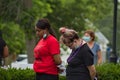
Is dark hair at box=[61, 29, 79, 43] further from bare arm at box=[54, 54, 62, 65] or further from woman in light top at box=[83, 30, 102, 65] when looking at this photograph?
woman in light top at box=[83, 30, 102, 65]

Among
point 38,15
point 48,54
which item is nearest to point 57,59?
point 48,54

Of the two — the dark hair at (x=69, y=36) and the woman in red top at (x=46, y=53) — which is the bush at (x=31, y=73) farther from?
the dark hair at (x=69, y=36)

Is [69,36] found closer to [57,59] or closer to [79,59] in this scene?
[79,59]

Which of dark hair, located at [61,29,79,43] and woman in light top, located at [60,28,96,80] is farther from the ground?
dark hair, located at [61,29,79,43]

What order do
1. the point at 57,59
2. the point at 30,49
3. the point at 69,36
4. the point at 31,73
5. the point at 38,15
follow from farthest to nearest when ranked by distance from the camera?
the point at 38,15 < the point at 30,49 < the point at 31,73 < the point at 57,59 < the point at 69,36

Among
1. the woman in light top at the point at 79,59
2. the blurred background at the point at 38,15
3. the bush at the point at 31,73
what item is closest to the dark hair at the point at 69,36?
the woman in light top at the point at 79,59

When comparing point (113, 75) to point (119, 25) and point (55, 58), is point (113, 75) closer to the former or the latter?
point (55, 58)

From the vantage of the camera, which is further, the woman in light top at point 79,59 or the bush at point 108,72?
the bush at point 108,72

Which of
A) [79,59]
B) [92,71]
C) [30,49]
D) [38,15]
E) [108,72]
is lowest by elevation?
[108,72]

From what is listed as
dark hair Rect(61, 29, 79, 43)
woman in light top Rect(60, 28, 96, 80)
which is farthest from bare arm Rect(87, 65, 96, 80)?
dark hair Rect(61, 29, 79, 43)

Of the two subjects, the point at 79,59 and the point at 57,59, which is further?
the point at 57,59

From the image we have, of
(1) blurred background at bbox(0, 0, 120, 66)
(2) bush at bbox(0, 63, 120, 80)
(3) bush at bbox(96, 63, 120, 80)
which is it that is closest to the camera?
(2) bush at bbox(0, 63, 120, 80)

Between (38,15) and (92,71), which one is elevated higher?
(38,15)

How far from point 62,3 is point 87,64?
2105 cm
